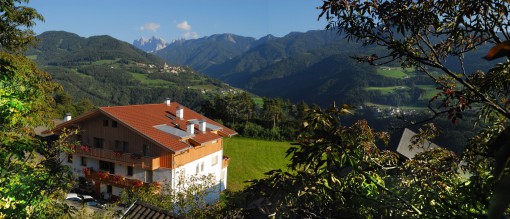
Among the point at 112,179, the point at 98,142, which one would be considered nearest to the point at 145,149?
the point at 112,179

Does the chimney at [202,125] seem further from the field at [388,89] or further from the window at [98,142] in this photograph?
the field at [388,89]

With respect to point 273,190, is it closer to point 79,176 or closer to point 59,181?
point 59,181

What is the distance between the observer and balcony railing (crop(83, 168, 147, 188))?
26609 mm

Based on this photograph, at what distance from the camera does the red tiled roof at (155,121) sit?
2700 centimetres

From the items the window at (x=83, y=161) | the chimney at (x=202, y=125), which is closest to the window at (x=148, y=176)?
the chimney at (x=202, y=125)

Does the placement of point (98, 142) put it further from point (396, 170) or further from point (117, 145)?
point (396, 170)

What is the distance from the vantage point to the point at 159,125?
2998 centimetres

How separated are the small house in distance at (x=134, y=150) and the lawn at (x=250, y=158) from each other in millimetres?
8897

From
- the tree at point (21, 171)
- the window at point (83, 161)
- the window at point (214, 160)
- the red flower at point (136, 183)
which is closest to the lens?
the tree at point (21, 171)

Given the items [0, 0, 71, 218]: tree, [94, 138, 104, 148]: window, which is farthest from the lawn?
[0, 0, 71, 218]: tree

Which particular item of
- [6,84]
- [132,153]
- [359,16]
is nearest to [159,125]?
[132,153]

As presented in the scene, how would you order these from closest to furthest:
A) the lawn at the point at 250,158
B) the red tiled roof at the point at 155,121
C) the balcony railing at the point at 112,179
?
the balcony railing at the point at 112,179 < the red tiled roof at the point at 155,121 < the lawn at the point at 250,158

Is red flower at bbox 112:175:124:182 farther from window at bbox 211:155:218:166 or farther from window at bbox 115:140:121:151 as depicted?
window at bbox 211:155:218:166

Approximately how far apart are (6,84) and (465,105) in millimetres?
8438
